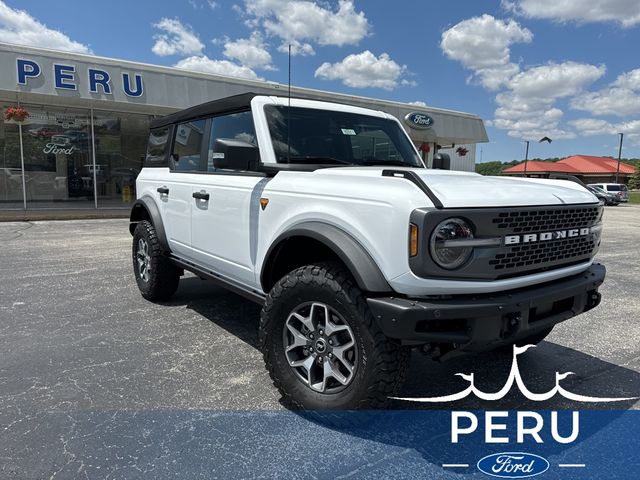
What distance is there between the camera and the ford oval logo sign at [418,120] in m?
20.3

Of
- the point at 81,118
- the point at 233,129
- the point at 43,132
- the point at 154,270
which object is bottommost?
the point at 154,270

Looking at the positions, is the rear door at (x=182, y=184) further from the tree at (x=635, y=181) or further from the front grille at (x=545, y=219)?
the tree at (x=635, y=181)

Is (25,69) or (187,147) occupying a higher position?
(25,69)

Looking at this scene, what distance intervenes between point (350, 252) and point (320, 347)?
628mm

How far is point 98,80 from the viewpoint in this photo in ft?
45.7

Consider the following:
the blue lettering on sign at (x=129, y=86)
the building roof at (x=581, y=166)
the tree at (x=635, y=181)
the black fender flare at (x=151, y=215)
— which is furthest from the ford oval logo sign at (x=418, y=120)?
the tree at (x=635, y=181)

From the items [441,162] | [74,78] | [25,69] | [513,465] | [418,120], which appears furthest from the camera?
[418,120]

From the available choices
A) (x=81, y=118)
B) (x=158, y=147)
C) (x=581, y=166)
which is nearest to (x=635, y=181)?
(x=581, y=166)

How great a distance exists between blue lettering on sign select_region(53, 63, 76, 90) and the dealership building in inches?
1.0

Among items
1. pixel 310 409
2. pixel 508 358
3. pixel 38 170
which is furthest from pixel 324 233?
pixel 38 170

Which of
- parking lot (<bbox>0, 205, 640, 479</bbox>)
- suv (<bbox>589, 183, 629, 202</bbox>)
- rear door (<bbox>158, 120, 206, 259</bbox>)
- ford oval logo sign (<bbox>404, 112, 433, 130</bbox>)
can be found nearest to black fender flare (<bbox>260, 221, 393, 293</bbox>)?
parking lot (<bbox>0, 205, 640, 479</bbox>)

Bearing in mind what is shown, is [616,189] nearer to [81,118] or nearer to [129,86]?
[129,86]

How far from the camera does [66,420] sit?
109 inches

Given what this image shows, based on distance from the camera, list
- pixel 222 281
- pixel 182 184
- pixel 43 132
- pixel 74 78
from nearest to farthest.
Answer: pixel 222 281 < pixel 182 184 < pixel 74 78 < pixel 43 132
